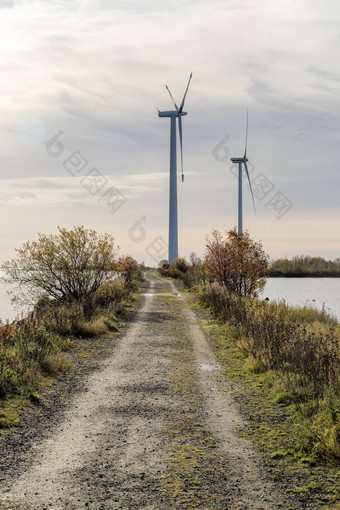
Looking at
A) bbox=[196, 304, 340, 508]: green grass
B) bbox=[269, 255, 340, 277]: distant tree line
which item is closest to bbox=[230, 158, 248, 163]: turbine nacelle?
bbox=[269, 255, 340, 277]: distant tree line

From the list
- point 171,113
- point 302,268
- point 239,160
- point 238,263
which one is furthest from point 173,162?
point 302,268

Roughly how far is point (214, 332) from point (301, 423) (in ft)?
35.2

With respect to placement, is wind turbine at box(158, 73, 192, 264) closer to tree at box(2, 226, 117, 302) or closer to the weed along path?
tree at box(2, 226, 117, 302)

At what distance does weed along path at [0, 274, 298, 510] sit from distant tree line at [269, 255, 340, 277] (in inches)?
2631

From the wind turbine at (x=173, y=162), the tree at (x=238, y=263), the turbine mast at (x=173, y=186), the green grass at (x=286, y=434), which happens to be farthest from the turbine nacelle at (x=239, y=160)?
the green grass at (x=286, y=434)

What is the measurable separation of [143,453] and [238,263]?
22380 millimetres

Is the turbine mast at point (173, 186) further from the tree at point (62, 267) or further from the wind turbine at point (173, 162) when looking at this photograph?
the tree at point (62, 267)

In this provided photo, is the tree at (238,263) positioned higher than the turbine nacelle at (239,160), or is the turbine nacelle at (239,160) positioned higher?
the turbine nacelle at (239,160)

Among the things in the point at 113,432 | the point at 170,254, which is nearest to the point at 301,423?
the point at 113,432

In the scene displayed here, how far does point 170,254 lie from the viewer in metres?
56.4

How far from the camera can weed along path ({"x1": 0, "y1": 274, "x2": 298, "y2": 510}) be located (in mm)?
5230

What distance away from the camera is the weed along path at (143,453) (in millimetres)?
5230

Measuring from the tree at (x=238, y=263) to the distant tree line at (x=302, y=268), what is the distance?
47828 mm

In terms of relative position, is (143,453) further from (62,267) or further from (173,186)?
(173,186)
